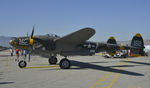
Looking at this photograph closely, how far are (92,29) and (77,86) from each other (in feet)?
16.6

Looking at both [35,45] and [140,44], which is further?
[140,44]

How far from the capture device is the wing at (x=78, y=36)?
10898mm

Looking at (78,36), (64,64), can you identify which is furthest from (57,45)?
(78,36)

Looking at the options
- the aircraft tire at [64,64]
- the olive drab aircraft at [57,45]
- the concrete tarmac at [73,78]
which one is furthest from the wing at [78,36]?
the concrete tarmac at [73,78]

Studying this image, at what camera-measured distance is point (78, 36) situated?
1172 centimetres

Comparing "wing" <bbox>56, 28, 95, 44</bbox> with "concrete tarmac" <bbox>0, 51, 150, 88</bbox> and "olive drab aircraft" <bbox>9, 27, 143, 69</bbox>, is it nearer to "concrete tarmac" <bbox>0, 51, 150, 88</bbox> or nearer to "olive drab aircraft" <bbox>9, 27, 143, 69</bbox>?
"olive drab aircraft" <bbox>9, 27, 143, 69</bbox>

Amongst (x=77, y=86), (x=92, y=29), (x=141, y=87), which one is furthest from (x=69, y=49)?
(x=141, y=87)

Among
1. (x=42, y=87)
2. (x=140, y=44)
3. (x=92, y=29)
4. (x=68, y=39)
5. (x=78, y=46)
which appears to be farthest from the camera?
(x=140, y=44)

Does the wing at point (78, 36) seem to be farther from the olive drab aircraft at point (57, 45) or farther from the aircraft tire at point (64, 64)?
the aircraft tire at point (64, 64)

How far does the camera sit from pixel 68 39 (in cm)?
1219

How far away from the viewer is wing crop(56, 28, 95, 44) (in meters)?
10.9

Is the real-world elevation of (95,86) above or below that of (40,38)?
below

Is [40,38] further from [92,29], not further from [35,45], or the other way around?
[92,29]

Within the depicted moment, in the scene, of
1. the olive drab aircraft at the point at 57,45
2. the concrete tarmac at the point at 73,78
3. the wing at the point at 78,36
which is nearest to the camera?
the concrete tarmac at the point at 73,78
